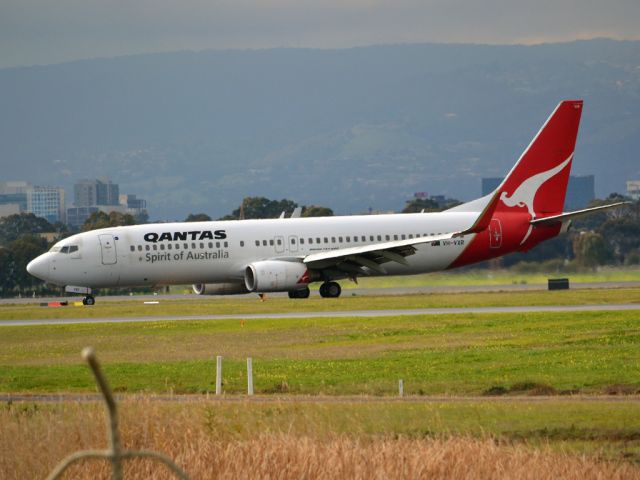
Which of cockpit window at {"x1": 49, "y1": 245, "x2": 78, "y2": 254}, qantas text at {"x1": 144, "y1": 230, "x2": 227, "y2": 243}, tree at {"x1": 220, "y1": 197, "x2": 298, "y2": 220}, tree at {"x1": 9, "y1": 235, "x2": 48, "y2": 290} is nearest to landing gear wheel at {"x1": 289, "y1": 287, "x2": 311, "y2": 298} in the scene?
qantas text at {"x1": 144, "y1": 230, "x2": 227, "y2": 243}

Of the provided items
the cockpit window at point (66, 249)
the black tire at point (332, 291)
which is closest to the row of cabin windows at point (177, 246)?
the cockpit window at point (66, 249)

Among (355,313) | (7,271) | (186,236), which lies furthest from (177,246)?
(7,271)

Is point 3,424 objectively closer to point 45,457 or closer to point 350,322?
point 45,457

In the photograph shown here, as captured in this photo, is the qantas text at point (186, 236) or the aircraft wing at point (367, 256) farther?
the qantas text at point (186, 236)

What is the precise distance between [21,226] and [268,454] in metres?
156

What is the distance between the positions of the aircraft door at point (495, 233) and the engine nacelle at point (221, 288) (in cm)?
1103

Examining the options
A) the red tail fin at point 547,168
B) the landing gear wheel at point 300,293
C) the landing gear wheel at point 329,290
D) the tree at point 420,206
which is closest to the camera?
the landing gear wheel at point 300,293

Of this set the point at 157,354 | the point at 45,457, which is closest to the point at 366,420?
the point at 45,457

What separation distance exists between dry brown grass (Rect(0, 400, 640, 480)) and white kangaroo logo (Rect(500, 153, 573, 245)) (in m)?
42.4

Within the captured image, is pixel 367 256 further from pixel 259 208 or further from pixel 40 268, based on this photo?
pixel 259 208

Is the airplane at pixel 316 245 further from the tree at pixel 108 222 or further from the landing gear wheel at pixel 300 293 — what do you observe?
the tree at pixel 108 222

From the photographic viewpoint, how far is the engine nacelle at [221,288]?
6216 centimetres

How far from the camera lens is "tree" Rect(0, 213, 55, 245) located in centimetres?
16775

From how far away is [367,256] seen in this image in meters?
57.9
